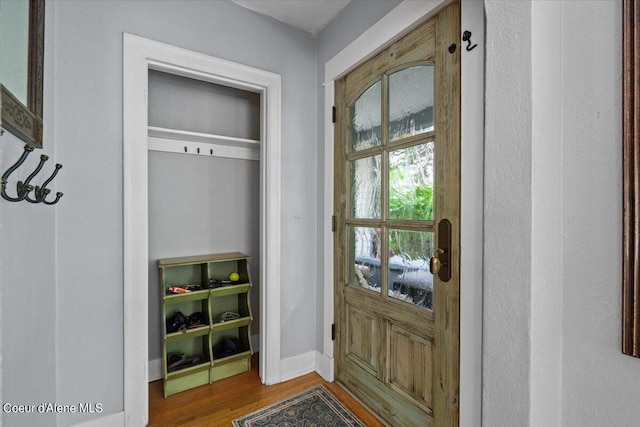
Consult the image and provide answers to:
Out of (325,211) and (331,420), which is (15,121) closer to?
(325,211)

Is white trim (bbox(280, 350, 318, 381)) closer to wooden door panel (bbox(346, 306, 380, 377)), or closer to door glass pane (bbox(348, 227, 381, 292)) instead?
wooden door panel (bbox(346, 306, 380, 377))

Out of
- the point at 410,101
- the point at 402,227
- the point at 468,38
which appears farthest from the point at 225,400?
the point at 468,38

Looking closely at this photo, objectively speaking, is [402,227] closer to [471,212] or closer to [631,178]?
[471,212]

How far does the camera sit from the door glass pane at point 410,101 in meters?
1.45

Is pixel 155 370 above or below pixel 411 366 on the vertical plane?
below

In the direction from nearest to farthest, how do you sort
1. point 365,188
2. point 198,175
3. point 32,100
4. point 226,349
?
point 32,100 < point 365,188 < point 226,349 < point 198,175

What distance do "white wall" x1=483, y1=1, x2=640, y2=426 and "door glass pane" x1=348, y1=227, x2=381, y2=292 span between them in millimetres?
813

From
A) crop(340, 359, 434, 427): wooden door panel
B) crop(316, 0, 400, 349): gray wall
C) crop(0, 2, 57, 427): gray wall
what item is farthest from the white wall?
crop(0, 2, 57, 427): gray wall

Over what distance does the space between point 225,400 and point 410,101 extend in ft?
6.65

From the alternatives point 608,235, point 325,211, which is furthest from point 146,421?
point 608,235

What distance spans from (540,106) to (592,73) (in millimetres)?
182

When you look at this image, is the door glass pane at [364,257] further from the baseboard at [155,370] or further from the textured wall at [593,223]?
the baseboard at [155,370]

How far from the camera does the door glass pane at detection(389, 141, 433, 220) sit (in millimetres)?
1442

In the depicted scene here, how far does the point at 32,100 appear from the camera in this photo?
1030 mm
